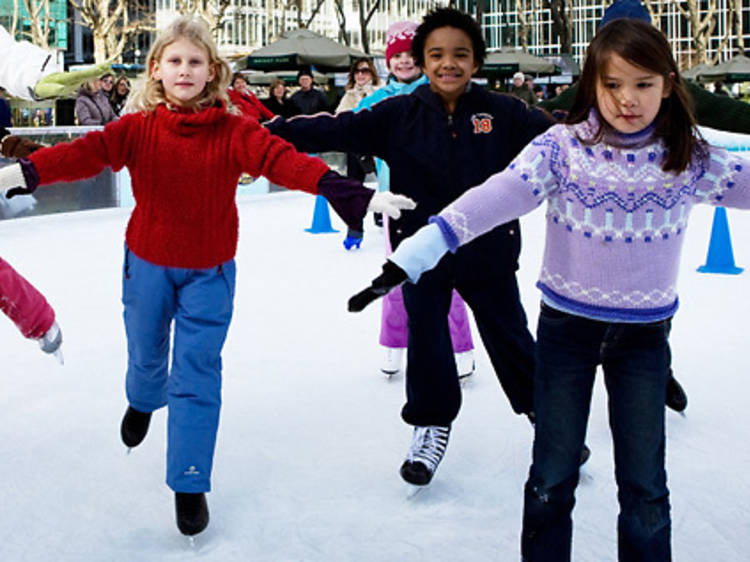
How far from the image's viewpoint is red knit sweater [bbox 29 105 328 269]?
2.41 metres

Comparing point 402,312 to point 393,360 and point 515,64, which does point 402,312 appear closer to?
point 393,360

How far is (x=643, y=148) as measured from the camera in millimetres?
1864

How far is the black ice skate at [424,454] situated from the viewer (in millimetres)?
2688

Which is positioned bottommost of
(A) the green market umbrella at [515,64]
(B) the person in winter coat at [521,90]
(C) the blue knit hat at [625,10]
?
(C) the blue knit hat at [625,10]

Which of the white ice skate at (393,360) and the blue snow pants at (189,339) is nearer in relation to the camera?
the blue snow pants at (189,339)

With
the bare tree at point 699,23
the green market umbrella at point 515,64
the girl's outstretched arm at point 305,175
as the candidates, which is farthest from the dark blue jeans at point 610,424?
the bare tree at point 699,23

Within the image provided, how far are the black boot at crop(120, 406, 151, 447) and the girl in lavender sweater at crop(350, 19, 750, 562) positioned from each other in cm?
130

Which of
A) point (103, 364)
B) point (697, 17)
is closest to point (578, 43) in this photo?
point (697, 17)

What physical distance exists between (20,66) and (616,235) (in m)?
1.65

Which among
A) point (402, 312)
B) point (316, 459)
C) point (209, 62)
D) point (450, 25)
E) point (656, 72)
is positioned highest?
point (450, 25)

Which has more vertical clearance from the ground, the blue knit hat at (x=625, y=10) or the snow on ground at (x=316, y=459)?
the blue knit hat at (x=625, y=10)

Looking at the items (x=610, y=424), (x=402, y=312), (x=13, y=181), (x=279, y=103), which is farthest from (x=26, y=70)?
(x=279, y=103)

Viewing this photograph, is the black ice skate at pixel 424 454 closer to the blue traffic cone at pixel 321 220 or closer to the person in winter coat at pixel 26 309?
the person in winter coat at pixel 26 309

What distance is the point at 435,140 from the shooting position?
8.75 ft
